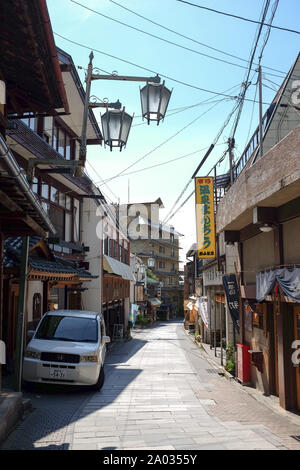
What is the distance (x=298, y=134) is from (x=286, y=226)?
105 inches

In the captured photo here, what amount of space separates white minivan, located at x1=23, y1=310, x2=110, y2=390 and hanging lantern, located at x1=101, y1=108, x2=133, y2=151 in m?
5.07

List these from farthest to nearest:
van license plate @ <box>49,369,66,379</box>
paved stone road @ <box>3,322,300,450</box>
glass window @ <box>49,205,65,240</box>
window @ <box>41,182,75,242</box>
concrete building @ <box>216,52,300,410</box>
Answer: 1. glass window @ <box>49,205,65,240</box>
2. window @ <box>41,182,75,242</box>
3. van license plate @ <box>49,369,66,379</box>
4. concrete building @ <box>216,52,300,410</box>
5. paved stone road @ <box>3,322,300,450</box>

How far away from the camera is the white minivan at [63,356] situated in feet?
30.5

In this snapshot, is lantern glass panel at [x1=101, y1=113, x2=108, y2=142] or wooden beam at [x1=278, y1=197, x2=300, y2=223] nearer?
lantern glass panel at [x1=101, y1=113, x2=108, y2=142]

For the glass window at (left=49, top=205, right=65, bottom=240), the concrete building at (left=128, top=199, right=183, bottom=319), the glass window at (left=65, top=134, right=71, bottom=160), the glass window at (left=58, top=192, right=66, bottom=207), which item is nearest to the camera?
the glass window at (left=49, top=205, right=65, bottom=240)

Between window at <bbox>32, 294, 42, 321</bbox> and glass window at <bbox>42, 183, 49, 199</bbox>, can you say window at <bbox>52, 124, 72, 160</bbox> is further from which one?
window at <bbox>32, 294, 42, 321</bbox>

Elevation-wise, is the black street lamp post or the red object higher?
the black street lamp post

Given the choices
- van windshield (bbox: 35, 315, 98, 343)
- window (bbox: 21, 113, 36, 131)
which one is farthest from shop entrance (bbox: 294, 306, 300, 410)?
window (bbox: 21, 113, 36, 131)

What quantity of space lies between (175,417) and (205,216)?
37.9 ft

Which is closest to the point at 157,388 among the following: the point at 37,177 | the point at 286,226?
the point at 286,226

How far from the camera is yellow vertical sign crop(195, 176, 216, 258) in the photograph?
17.9 meters

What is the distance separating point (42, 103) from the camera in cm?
794

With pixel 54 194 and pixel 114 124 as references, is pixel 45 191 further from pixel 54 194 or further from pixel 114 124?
pixel 114 124
